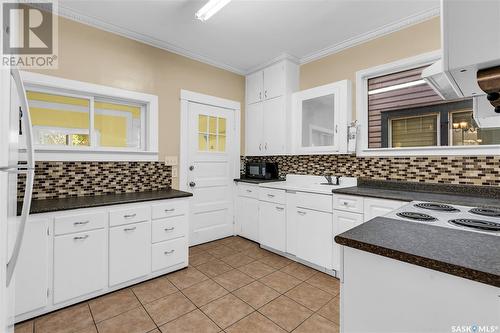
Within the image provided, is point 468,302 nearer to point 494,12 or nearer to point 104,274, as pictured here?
point 494,12

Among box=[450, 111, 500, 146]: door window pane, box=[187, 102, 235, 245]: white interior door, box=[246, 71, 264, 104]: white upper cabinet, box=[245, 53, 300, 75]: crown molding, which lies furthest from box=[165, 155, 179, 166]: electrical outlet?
box=[450, 111, 500, 146]: door window pane

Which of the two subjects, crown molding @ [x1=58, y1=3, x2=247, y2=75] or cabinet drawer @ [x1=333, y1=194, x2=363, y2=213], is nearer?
cabinet drawer @ [x1=333, y1=194, x2=363, y2=213]

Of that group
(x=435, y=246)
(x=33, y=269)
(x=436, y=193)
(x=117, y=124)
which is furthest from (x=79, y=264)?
(x=436, y=193)

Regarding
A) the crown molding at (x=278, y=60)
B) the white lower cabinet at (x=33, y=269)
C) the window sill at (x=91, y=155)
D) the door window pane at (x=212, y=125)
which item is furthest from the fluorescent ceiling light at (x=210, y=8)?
the white lower cabinet at (x=33, y=269)

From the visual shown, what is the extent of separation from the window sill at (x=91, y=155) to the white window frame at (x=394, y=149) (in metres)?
2.58

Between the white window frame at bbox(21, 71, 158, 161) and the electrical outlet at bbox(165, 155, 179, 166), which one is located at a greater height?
the white window frame at bbox(21, 71, 158, 161)

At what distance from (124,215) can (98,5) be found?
2065 millimetres

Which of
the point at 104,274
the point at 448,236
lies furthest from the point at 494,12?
the point at 104,274

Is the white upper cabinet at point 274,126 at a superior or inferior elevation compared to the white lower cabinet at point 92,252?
superior

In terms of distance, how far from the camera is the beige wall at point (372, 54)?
7.95ft

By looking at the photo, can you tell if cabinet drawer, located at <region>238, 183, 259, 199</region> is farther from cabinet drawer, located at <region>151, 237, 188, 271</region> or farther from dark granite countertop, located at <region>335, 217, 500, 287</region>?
dark granite countertop, located at <region>335, 217, 500, 287</region>

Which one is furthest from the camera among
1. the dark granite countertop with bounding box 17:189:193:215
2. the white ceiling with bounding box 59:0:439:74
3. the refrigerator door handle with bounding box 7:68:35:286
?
the white ceiling with bounding box 59:0:439:74

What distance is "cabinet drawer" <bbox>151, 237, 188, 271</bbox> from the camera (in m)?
2.42

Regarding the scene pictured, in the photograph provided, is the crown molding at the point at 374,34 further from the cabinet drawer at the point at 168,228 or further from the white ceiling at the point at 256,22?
the cabinet drawer at the point at 168,228
